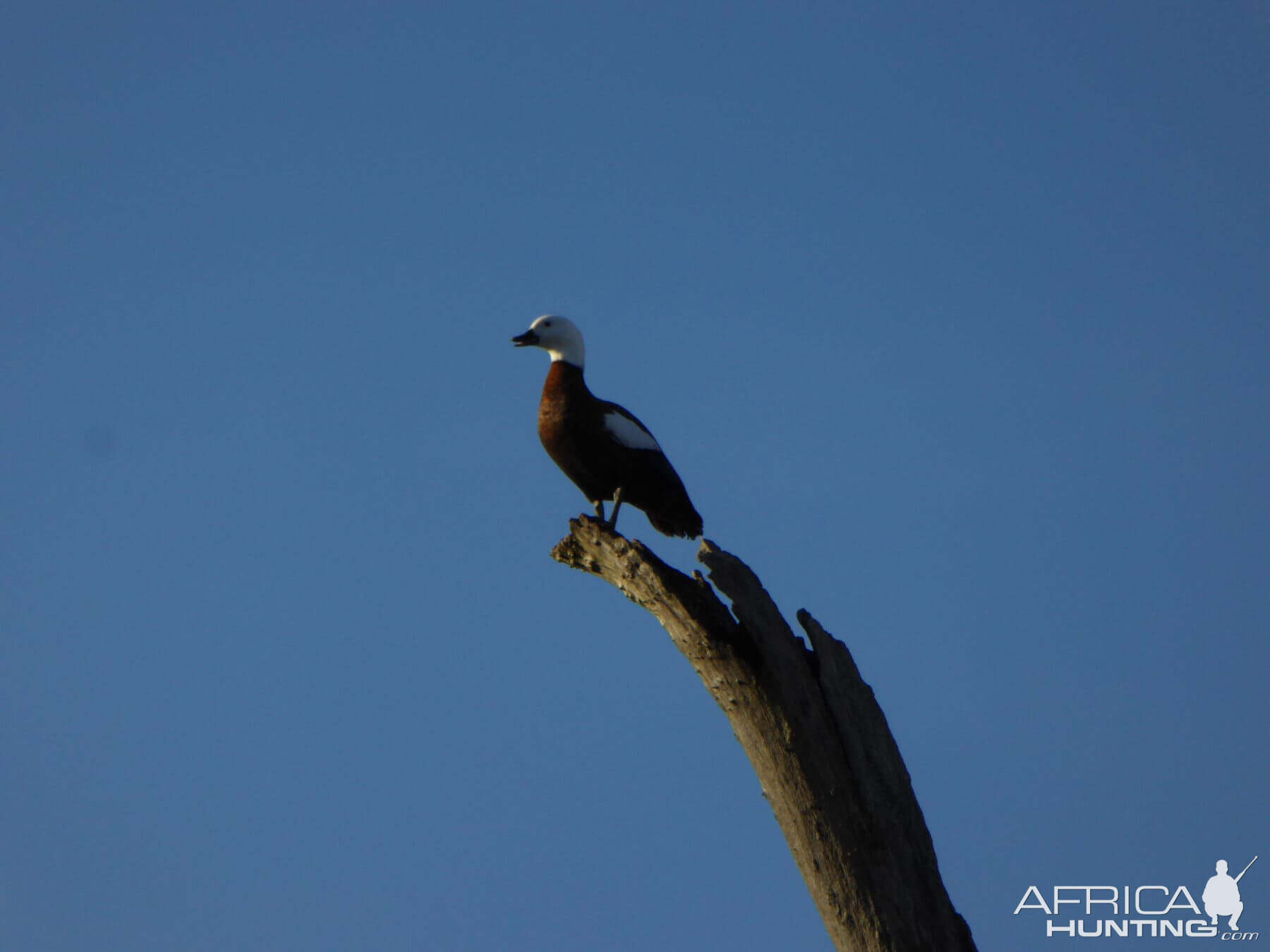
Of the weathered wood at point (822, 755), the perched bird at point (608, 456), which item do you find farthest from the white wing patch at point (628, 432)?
the weathered wood at point (822, 755)

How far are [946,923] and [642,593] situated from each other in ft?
6.38

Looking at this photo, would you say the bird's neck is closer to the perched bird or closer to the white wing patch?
the perched bird

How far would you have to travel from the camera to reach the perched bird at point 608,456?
7945mm

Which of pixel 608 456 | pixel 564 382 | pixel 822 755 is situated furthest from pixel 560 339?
pixel 822 755

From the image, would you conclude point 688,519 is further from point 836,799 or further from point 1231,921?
point 1231,921

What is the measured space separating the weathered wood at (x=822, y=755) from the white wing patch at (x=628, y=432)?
200cm

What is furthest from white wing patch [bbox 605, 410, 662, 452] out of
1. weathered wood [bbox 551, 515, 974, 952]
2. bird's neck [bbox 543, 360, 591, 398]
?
weathered wood [bbox 551, 515, 974, 952]

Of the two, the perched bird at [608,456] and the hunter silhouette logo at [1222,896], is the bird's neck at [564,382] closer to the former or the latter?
the perched bird at [608,456]

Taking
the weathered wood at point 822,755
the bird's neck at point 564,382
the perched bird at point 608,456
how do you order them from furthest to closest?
the bird's neck at point 564,382
the perched bird at point 608,456
the weathered wood at point 822,755

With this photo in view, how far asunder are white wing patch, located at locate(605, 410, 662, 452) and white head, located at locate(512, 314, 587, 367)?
0.67 meters

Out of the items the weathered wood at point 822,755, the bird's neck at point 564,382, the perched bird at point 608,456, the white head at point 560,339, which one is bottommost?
the weathered wood at point 822,755

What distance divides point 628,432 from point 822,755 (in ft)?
9.80

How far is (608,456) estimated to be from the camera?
7.93 m

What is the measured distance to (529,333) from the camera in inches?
345
